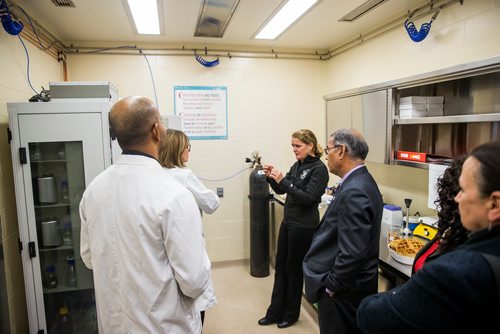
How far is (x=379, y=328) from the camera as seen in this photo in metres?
0.88

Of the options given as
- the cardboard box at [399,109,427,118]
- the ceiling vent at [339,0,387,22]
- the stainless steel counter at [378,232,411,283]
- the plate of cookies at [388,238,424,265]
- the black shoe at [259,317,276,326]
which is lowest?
the black shoe at [259,317,276,326]

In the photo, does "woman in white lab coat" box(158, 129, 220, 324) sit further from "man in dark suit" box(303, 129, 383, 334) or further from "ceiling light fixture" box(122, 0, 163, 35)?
"ceiling light fixture" box(122, 0, 163, 35)

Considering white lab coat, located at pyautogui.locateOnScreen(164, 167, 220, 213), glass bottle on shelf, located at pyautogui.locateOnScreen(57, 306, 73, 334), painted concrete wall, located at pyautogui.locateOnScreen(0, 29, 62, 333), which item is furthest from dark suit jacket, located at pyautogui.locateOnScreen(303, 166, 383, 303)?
painted concrete wall, located at pyautogui.locateOnScreen(0, 29, 62, 333)

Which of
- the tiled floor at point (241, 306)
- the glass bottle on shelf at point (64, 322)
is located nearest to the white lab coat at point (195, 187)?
the tiled floor at point (241, 306)

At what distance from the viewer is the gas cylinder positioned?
11.7 ft

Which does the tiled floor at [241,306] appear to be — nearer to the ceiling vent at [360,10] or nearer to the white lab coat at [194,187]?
the white lab coat at [194,187]

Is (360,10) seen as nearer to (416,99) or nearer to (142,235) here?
(416,99)

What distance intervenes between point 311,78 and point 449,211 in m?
3.05

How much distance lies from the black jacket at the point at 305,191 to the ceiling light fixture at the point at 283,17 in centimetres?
120

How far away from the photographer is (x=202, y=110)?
3701mm

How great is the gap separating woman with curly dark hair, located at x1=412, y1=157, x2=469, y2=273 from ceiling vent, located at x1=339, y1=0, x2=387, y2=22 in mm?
1791

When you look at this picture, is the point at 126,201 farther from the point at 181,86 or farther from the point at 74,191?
the point at 181,86

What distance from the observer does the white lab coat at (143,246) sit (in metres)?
1.17

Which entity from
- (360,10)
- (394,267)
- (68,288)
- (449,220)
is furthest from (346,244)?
(360,10)
